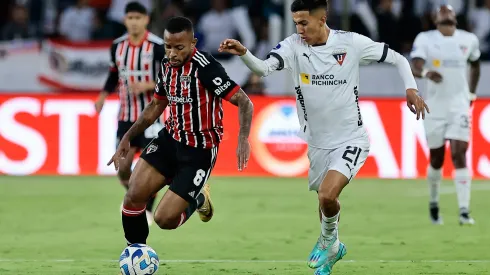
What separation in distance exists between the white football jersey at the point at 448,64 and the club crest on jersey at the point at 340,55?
3778 millimetres

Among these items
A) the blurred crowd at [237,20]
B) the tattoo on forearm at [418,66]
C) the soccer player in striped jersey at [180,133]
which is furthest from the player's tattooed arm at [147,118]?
the blurred crowd at [237,20]

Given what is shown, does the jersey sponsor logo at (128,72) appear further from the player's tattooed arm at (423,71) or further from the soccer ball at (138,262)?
the soccer ball at (138,262)

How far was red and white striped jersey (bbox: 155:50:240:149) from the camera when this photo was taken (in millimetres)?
8508

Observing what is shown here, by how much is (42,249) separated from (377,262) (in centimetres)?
315

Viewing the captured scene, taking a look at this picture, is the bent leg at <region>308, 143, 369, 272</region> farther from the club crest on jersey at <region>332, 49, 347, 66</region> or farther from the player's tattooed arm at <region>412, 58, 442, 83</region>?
the player's tattooed arm at <region>412, 58, 442, 83</region>

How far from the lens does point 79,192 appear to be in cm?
1549

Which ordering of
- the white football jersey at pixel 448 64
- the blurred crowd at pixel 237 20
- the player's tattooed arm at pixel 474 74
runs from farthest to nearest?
the blurred crowd at pixel 237 20, the player's tattooed arm at pixel 474 74, the white football jersey at pixel 448 64

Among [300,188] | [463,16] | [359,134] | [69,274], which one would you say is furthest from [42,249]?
[463,16]

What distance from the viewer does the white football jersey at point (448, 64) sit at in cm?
1229

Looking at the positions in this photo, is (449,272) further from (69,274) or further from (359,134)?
(69,274)

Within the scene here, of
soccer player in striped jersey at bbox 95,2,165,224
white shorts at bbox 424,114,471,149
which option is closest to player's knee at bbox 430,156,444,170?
white shorts at bbox 424,114,471,149

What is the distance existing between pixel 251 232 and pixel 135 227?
11.0 feet

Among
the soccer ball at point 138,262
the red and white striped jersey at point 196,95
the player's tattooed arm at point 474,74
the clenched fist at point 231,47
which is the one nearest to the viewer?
the clenched fist at point 231,47

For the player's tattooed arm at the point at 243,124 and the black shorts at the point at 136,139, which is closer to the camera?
the player's tattooed arm at the point at 243,124
